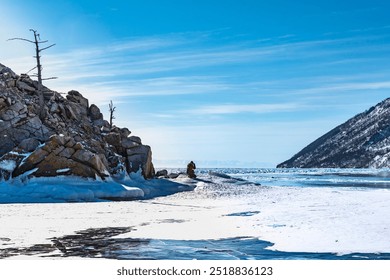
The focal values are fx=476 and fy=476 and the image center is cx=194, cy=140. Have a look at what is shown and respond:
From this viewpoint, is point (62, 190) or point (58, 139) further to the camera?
point (58, 139)

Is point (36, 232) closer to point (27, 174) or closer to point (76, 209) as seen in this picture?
point (76, 209)

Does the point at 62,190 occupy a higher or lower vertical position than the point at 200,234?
higher

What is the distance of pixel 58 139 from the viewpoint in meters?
32.0

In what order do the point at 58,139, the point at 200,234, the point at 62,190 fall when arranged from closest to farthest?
the point at 200,234 → the point at 62,190 → the point at 58,139

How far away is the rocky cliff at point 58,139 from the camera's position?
31.0 m

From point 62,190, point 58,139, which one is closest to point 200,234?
point 62,190

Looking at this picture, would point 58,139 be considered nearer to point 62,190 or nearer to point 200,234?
point 62,190

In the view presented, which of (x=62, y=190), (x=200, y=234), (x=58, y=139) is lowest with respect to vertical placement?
(x=200, y=234)

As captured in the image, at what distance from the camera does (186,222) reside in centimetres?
1783

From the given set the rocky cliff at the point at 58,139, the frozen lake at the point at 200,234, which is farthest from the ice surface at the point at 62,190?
the frozen lake at the point at 200,234

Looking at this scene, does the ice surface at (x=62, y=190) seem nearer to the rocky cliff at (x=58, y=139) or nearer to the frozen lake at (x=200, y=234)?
the rocky cliff at (x=58, y=139)

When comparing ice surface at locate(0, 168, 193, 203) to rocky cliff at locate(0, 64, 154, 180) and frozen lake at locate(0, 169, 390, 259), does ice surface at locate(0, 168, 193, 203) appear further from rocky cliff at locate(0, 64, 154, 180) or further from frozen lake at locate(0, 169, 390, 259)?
frozen lake at locate(0, 169, 390, 259)

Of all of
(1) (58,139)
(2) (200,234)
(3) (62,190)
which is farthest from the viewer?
(1) (58,139)

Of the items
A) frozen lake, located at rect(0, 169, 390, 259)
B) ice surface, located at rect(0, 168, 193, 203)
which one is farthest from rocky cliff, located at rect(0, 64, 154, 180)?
frozen lake, located at rect(0, 169, 390, 259)
